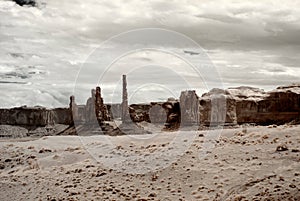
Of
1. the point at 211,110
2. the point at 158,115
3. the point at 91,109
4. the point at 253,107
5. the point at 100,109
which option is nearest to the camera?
the point at 211,110

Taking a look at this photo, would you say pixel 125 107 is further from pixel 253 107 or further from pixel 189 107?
pixel 253 107

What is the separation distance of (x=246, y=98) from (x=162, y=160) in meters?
42.3

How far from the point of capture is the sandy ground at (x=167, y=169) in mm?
15422

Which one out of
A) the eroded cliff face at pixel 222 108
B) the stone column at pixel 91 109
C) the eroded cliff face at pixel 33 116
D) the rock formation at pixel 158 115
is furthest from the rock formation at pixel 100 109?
the eroded cliff face at pixel 33 116

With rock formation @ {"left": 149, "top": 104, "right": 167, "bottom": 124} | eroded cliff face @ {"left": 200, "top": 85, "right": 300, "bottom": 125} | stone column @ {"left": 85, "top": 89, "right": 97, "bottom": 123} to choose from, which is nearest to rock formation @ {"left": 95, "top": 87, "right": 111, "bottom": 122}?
stone column @ {"left": 85, "top": 89, "right": 97, "bottom": 123}

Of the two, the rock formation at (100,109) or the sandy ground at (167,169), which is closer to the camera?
the sandy ground at (167,169)

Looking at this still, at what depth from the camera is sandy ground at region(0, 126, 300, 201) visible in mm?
15422

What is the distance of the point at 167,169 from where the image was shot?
1848 cm

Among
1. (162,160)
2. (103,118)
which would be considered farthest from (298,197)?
(103,118)

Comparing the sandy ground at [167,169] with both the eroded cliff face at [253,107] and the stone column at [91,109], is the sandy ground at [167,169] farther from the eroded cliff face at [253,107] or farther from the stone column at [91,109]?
the stone column at [91,109]

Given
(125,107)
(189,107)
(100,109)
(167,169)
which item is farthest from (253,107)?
(167,169)

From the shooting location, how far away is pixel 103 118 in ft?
208

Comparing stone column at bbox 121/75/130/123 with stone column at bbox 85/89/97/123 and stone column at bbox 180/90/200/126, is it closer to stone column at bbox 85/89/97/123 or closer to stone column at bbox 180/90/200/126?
stone column at bbox 85/89/97/123

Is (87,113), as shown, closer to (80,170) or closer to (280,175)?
(80,170)
